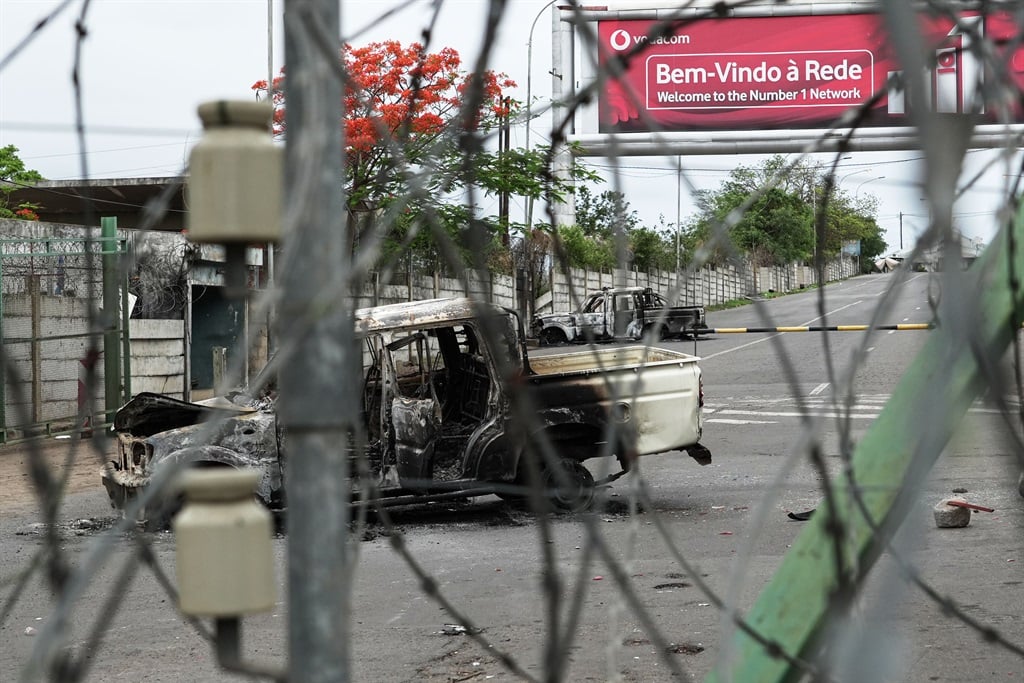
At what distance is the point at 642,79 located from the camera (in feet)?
114

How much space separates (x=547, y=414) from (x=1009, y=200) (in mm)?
6983

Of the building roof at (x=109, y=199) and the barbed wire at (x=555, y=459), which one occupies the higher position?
the building roof at (x=109, y=199)

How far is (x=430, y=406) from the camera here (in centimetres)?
820

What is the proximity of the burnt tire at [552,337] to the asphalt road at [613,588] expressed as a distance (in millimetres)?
17326

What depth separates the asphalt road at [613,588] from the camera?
2.59 metres

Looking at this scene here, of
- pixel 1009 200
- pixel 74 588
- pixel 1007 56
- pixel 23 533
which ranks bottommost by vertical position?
pixel 23 533

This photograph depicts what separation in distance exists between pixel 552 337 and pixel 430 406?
65.2 feet

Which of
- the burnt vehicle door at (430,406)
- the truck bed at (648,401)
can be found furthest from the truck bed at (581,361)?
the burnt vehicle door at (430,406)

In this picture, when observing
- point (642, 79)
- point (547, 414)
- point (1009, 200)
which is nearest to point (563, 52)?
point (642, 79)

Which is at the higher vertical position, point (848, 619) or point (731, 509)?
point (848, 619)

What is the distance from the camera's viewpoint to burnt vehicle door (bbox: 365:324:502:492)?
812 cm

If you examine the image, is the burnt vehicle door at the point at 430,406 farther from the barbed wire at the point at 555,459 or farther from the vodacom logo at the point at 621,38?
the vodacom logo at the point at 621,38

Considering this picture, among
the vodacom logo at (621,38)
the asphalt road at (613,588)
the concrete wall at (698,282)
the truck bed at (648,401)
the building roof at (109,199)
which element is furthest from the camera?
the vodacom logo at (621,38)

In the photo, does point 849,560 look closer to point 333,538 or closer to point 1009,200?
point 1009,200
